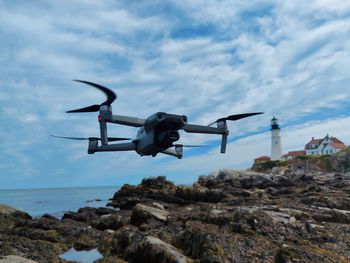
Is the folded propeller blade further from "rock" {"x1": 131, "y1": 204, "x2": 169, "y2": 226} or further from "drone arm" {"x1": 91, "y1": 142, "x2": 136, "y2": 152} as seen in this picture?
"rock" {"x1": 131, "y1": 204, "x2": 169, "y2": 226}

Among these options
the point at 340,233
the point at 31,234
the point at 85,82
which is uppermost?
the point at 85,82

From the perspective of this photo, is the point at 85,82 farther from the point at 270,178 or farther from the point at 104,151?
the point at 270,178

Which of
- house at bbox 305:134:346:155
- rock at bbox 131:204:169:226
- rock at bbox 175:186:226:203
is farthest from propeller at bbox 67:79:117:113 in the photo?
house at bbox 305:134:346:155

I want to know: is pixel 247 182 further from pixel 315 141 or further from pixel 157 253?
pixel 315 141

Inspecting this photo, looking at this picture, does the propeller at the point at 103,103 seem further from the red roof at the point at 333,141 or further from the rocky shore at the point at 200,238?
the red roof at the point at 333,141

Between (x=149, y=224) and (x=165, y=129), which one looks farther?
(x=149, y=224)

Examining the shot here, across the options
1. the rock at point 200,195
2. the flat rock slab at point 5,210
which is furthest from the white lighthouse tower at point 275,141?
the flat rock slab at point 5,210

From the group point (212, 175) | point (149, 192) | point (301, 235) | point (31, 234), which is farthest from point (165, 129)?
point (212, 175)
